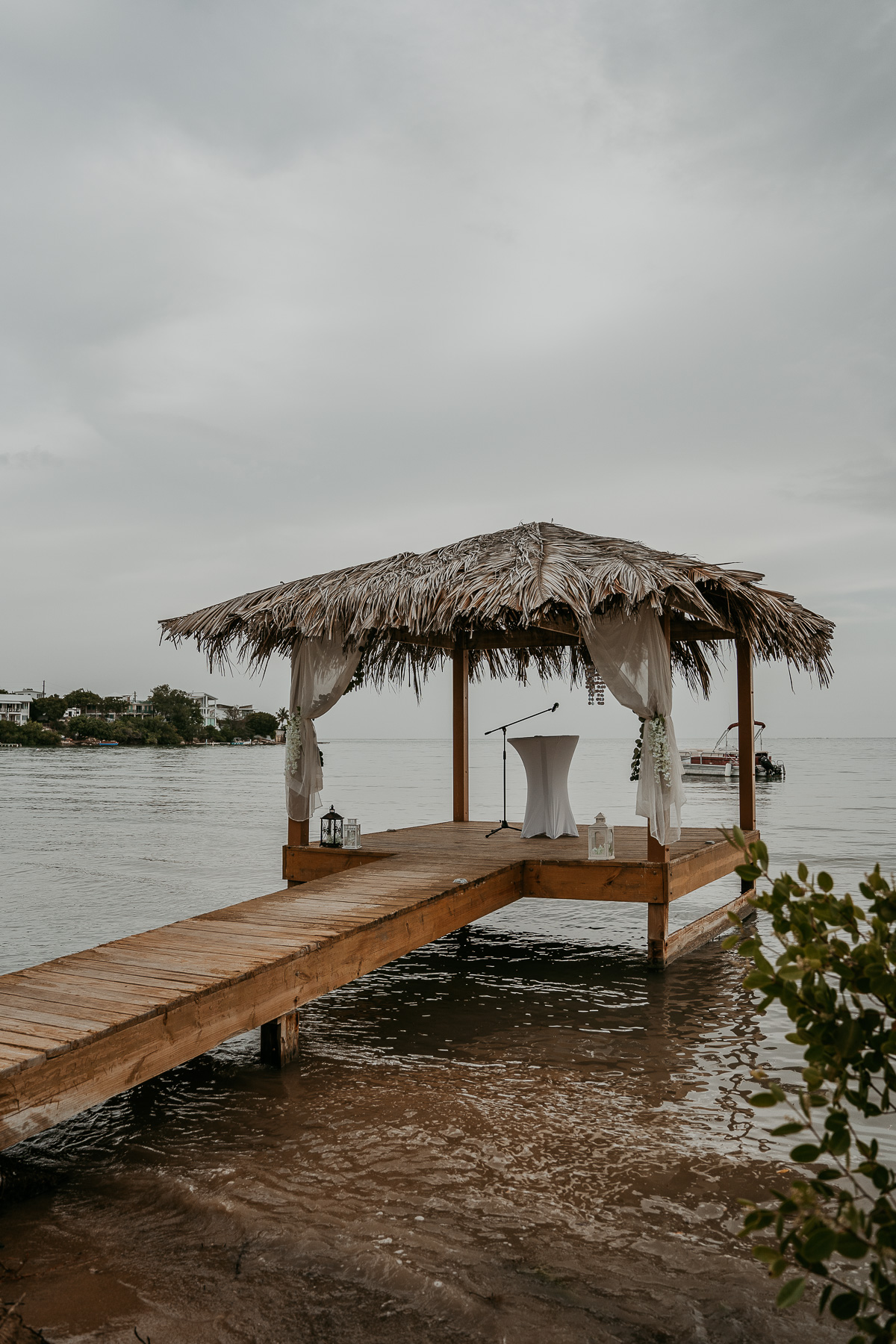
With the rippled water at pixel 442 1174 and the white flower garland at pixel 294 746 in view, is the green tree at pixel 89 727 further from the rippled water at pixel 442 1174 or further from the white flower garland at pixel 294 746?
the white flower garland at pixel 294 746

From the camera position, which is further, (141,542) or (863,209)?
(141,542)

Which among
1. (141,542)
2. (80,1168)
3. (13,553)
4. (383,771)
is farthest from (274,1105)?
(383,771)

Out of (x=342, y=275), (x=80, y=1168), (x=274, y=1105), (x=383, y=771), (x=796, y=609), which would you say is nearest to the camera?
(x=80, y=1168)

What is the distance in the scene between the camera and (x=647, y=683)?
5527 millimetres

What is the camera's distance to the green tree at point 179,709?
61719 millimetres

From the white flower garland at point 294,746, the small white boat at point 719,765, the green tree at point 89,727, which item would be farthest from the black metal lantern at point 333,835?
the green tree at point 89,727

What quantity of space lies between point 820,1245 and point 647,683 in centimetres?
464

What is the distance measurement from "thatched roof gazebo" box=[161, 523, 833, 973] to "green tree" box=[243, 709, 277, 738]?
53.3 m

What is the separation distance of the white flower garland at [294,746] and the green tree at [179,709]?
190ft

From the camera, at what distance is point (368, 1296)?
230cm

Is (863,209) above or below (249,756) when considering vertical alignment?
above

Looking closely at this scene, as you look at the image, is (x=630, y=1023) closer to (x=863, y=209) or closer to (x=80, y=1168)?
(x=80, y=1168)

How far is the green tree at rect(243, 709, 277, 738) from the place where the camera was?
6140 centimetres

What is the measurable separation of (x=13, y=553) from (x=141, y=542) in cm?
477
